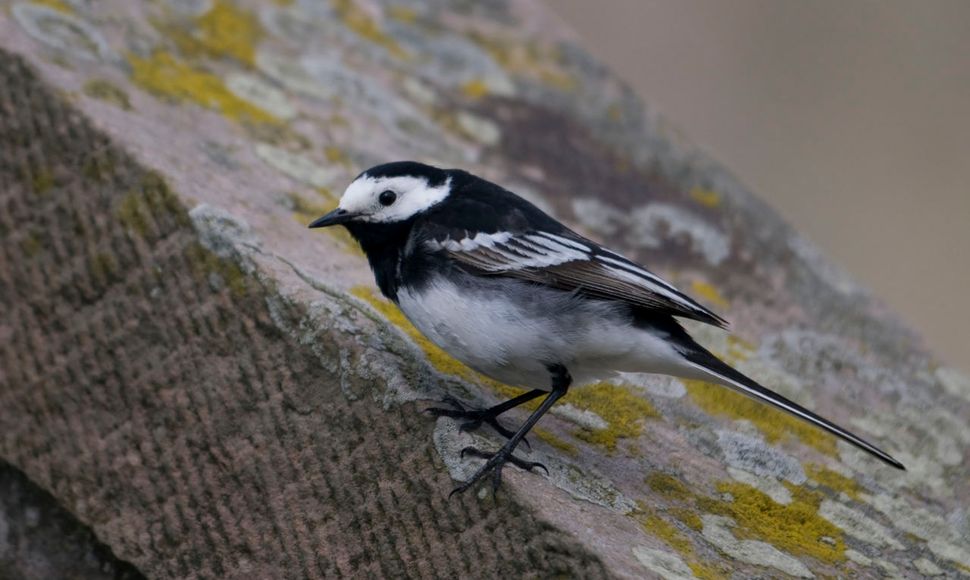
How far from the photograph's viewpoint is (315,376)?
3787 millimetres

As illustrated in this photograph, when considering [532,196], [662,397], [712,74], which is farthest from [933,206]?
[662,397]

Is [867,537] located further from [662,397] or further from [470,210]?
[470,210]

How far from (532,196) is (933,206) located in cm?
643

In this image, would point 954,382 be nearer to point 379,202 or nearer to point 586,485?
point 586,485

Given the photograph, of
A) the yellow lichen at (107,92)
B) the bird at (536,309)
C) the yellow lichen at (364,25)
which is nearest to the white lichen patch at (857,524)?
the bird at (536,309)

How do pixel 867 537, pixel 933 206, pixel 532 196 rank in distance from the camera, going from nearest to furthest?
pixel 867 537
pixel 532 196
pixel 933 206

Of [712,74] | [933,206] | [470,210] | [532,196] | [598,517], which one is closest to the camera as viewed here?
[598,517]

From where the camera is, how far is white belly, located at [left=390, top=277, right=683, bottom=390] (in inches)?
148

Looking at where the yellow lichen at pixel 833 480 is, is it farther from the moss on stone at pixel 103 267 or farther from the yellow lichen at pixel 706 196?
the moss on stone at pixel 103 267

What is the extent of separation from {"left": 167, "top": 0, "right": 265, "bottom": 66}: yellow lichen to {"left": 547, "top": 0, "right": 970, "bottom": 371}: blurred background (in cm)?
574

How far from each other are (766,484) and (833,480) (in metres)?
0.32

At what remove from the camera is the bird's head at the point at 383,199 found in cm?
412

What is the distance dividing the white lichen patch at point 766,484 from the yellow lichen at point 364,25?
11.1 feet

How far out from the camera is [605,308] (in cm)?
380
